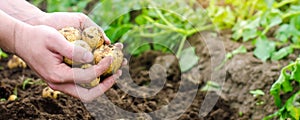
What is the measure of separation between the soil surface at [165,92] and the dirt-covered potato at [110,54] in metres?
0.42

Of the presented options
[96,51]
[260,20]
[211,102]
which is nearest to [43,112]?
[96,51]

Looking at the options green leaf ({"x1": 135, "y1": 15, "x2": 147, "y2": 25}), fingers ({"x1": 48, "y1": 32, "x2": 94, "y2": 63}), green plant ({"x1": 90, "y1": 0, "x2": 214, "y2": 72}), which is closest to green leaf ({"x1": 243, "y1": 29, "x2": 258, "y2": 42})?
green plant ({"x1": 90, "y1": 0, "x2": 214, "y2": 72})

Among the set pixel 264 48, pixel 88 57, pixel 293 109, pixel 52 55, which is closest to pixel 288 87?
pixel 293 109

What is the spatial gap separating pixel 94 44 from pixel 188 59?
5.24ft

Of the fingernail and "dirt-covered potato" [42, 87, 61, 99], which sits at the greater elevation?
the fingernail

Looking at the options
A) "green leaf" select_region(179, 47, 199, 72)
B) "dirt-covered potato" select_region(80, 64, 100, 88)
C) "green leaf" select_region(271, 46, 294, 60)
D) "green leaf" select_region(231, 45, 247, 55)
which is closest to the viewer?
"dirt-covered potato" select_region(80, 64, 100, 88)

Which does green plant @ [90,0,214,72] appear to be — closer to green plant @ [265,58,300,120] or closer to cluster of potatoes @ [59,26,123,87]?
green plant @ [265,58,300,120]

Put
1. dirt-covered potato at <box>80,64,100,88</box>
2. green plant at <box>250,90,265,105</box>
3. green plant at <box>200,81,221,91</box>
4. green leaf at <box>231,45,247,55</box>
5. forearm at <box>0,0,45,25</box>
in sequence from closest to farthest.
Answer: dirt-covered potato at <box>80,64,100,88</box> → forearm at <box>0,0,45,25</box> → green plant at <box>250,90,265,105</box> → green plant at <box>200,81,221,91</box> → green leaf at <box>231,45,247,55</box>

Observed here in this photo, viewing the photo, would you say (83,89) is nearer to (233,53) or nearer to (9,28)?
(9,28)

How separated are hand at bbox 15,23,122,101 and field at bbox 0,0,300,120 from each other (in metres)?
0.47

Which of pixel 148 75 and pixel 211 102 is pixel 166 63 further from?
pixel 211 102

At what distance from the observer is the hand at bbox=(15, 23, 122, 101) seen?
171 centimetres

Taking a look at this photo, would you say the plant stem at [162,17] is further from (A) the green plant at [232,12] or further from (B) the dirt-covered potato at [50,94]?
(B) the dirt-covered potato at [50,94]

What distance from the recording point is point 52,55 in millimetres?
1737
